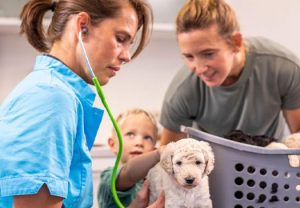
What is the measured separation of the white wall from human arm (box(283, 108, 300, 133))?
0.68 m

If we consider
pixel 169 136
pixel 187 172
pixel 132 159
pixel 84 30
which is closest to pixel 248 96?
pixel 169 136

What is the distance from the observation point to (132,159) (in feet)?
3.79

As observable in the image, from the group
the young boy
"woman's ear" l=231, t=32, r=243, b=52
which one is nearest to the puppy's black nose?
the young boy

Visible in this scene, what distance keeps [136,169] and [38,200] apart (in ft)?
1.41

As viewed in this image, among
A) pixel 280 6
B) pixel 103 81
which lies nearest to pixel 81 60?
pixel 103 81

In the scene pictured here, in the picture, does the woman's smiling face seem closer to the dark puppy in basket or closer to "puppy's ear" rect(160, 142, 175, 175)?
the dark puppy in basket

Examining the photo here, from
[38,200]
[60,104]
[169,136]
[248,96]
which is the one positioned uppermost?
[60,104]

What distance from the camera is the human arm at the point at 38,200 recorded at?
71cm

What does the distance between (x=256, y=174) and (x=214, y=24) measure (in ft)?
1.71

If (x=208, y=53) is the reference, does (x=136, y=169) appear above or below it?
below

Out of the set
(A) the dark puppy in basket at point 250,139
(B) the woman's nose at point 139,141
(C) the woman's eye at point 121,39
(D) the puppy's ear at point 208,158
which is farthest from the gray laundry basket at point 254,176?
(B) the woman's nose at point 139,141

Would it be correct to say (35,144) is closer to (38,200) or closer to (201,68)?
(38,200)

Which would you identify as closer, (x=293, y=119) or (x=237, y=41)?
(x=237, y=41)

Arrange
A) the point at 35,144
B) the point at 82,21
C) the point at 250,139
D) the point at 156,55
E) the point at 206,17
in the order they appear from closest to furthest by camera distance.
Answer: the point at 35,144 → the point at 82,21 → the point at 250,139 → the point at 206,17 → the point at 156,55
